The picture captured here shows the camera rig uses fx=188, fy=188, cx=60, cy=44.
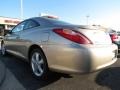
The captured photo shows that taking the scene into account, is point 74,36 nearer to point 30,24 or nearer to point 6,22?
point 30,24

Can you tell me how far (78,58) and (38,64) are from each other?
1.24 metres

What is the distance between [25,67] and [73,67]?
2212mm

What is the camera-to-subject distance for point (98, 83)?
396 cm

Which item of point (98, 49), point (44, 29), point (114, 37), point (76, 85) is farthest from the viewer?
point (114, 37)

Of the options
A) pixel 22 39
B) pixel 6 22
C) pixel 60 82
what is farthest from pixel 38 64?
pixel 6 22

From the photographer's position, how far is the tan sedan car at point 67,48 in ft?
11.0

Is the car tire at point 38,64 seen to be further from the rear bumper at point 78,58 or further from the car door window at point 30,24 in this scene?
the car door window at point 30,24

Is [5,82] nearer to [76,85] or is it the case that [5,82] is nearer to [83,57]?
[76,85]

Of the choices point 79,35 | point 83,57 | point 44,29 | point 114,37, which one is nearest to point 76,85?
point 83,57

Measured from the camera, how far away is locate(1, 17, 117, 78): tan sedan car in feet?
11.0

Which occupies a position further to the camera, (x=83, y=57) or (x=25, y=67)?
(x=25, y=67)

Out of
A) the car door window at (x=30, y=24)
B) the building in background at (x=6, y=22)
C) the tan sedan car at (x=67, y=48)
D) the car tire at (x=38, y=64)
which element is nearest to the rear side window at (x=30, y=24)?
the car door window at (x=30, y=24)

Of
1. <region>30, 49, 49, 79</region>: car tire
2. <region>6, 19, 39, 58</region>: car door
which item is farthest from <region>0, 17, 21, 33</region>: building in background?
<region>30, 49, 49, 79</region>: car tire

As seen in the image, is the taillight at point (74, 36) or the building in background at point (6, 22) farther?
the building in background at point (6, 22)
